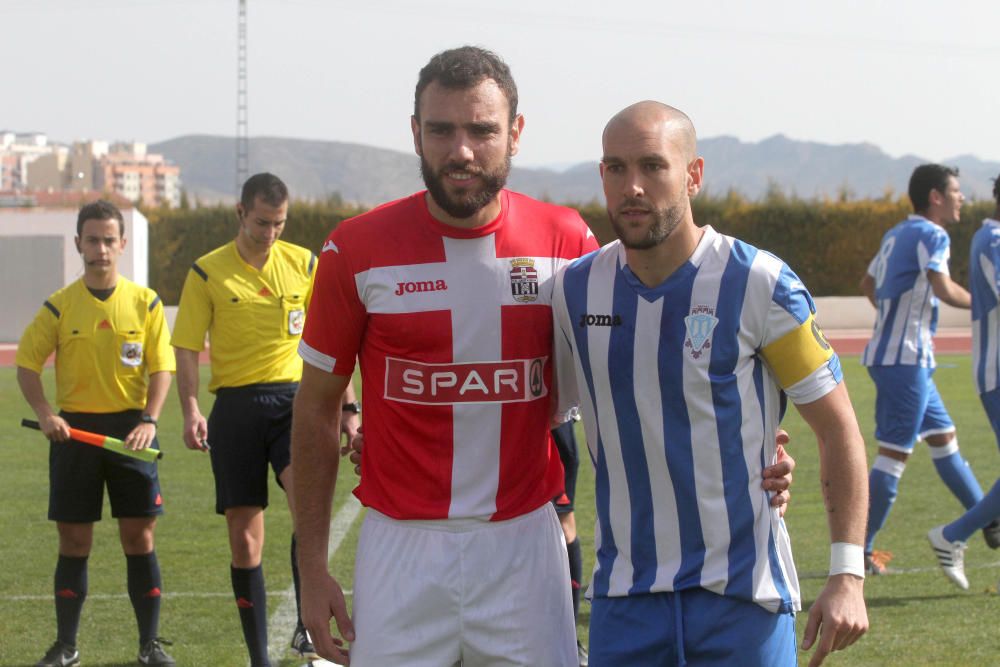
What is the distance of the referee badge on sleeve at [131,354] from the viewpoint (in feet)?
20.1

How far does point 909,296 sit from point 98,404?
439 centimetres

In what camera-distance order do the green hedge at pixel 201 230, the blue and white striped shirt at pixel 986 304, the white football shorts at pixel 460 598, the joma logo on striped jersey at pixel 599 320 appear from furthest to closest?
the green hedge at pixel 201 230 < the blue and white striped shirt at pixel 986 304 < the white football shorts at pixel 460 598 < the joma logo on striped jersey at pixel 599 320

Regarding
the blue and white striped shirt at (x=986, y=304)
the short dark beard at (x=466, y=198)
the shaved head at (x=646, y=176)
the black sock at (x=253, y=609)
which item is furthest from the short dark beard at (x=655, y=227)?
the blue and white striped shirt at (x=986, y=304)

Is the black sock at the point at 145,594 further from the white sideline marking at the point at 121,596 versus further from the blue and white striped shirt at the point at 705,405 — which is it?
the blue and white striped shirt at the point at 705,405

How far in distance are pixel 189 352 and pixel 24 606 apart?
188 cm

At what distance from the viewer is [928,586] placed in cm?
704

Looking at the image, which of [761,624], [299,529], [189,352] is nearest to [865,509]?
[761,624]

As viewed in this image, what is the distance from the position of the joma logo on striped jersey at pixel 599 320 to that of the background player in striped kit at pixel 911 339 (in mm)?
4770

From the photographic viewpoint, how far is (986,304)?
690 cm

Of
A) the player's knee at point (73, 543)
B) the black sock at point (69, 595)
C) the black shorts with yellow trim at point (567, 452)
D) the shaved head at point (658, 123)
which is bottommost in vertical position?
the black sock at point (69, 595)

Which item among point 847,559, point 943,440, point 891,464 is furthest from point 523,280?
point 943,440

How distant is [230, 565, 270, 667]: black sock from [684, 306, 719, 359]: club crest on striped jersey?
335 cm

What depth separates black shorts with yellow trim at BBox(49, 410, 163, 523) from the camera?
5.99m

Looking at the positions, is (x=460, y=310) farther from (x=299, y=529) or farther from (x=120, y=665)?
(x=120, y=665)
